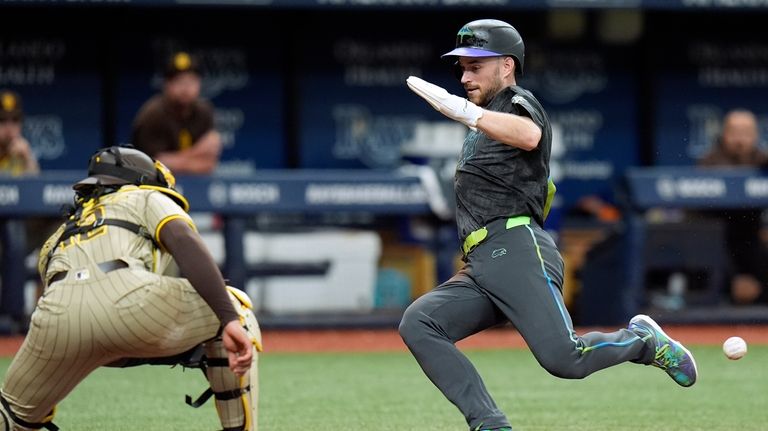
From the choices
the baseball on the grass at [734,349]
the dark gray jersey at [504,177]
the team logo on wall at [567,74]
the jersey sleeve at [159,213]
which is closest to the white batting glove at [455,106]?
the dark gray jersey at [504,177]

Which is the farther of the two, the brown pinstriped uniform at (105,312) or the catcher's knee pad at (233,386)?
the catcher's knee pad at (233,386)

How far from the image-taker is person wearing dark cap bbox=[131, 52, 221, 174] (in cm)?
983

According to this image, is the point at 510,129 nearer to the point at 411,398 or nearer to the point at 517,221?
the point at 517,221

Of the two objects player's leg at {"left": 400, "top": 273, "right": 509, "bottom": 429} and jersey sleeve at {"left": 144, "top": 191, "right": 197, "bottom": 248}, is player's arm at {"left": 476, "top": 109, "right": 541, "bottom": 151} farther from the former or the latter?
jersey sleeve at {"left": 144, "top": 191, "right": 197, "bottom": 248}

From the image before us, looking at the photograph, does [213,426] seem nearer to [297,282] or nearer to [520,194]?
[520,194]

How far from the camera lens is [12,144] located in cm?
1016

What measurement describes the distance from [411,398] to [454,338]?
2.10 m

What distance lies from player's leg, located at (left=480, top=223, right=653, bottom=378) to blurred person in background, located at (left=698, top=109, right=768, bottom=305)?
19.3ft

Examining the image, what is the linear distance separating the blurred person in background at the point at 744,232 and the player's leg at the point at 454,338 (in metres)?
6.00

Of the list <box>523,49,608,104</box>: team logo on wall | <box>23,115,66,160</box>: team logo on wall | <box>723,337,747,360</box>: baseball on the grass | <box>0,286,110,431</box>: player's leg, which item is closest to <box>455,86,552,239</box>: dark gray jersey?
<box>723,337,747,360</box>: baseball on the grass

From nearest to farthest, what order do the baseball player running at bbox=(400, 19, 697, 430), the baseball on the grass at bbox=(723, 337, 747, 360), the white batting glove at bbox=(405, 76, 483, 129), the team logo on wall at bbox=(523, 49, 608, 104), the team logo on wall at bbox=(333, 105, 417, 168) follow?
1. the white batting glove at bbox=(405, 76, 483, 129)
2. the baseball player running at bbox=(400, 19, 697, 430)
3. the baseball on the grass at bbox=(723, 337, 747, 360)
4. the team logo on wall at bbox=(333, 105, 417, 168)
5. the team logo on wall at bbox=(523, 49, 608, 104)

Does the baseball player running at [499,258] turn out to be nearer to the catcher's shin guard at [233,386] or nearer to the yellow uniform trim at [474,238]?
the yellow uniform trim at [474,238]

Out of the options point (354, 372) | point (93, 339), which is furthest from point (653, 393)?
point (93, 339)

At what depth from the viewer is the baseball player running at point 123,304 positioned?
4.44 m
